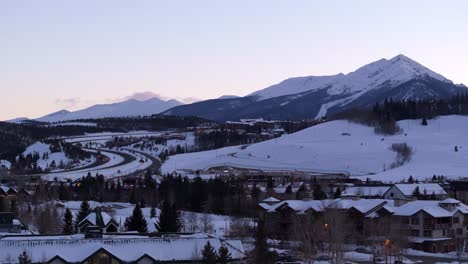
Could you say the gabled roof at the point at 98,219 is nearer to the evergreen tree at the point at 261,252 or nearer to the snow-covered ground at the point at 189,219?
the snow-covered ground at the point at 189,219

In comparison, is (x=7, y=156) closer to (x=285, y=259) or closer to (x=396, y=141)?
(x=396, y=141)

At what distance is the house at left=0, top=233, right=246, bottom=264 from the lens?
34438 mm

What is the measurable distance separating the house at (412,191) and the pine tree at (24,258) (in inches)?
2024

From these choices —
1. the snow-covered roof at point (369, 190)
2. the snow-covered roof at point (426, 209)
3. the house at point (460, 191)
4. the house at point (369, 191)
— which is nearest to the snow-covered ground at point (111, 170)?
the snow-covered roof at point (369, 190)

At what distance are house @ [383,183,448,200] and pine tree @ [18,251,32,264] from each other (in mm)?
51408

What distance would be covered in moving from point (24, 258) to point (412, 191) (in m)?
57.6

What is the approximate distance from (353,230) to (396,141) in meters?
106

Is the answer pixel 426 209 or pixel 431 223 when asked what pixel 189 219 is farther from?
pixel 431 223

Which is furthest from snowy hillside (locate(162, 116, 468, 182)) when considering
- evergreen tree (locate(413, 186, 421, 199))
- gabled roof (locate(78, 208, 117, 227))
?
gabled roof (locate(78, 208, 117, 227))

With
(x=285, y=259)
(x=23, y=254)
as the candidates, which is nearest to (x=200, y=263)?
(x=23, y=254)

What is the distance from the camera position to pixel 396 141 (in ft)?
543

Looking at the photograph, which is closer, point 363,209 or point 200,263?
point 200,263

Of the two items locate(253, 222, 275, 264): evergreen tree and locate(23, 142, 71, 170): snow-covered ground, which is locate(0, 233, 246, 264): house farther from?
locate(23, 142, 71, 170): snow-covered ground

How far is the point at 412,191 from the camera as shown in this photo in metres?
82.2
